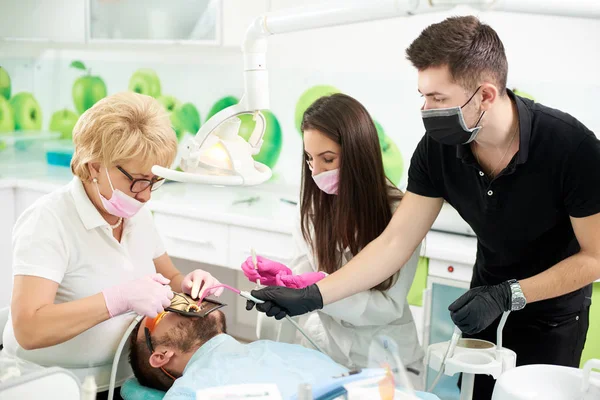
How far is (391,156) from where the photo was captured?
3.30 m

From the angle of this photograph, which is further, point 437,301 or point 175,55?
point 175,55

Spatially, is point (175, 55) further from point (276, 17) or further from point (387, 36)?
point (276, 17)

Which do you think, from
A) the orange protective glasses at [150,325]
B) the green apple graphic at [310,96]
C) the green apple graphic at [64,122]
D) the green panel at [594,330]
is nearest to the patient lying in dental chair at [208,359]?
the orange protective glasses at [150,325]

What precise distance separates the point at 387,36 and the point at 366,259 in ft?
5.31

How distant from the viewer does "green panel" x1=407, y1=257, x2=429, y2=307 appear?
2740mm

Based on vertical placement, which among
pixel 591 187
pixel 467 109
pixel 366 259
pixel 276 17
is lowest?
pixel 366 259

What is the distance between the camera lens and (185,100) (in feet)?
12.9

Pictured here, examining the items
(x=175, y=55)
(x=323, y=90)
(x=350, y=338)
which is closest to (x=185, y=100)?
(x=175, y=55)

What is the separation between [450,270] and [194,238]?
4.11 ft

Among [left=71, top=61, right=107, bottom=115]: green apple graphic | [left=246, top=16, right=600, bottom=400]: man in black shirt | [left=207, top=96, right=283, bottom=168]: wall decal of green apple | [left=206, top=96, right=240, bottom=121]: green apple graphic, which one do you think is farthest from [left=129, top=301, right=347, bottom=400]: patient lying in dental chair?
[left=71, top=61, right=107, bottom=115]: green apple graphic

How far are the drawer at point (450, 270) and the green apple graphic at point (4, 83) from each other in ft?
10.3

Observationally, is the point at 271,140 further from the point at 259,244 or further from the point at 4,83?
the point at 4,83

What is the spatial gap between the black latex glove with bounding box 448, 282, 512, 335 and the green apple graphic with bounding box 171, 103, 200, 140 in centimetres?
257

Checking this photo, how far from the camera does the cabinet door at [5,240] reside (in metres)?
3.79
